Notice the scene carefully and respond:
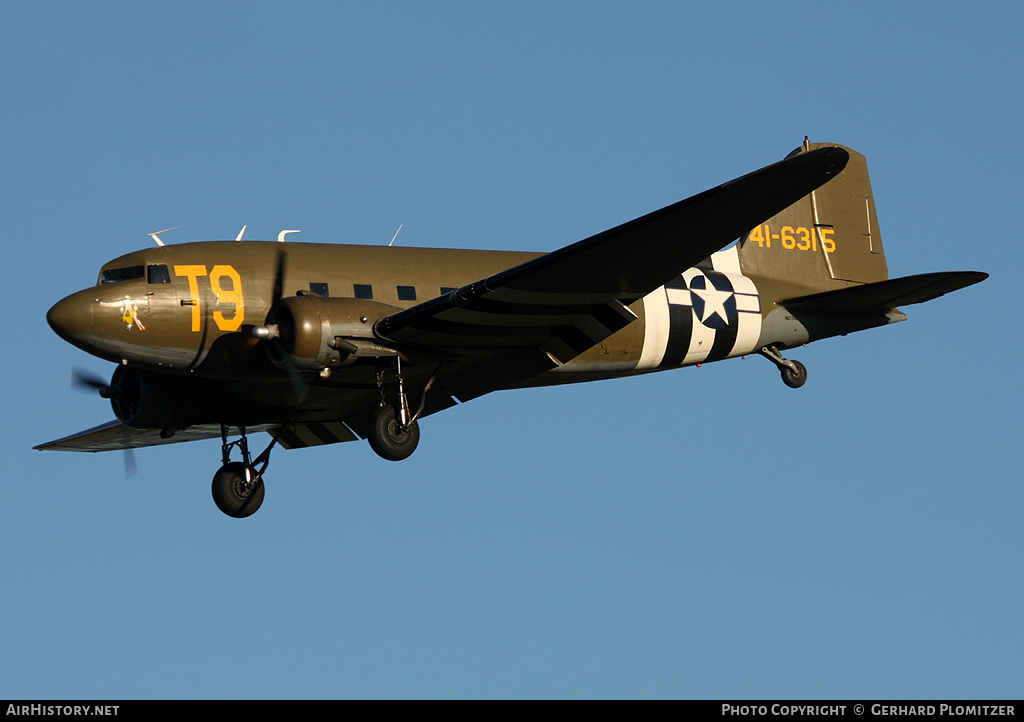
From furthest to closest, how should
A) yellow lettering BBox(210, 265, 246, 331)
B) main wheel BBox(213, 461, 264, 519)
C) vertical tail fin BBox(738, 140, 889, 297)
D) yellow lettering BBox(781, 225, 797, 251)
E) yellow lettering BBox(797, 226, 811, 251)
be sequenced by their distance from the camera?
yellow lettering BBox(797, 226, 811, 251) → yellow lettering BBox(781, 225, 797, 251) → vertical tail fin BBox(738, 140, 889, 297) → main wheel BBox(213, 461, 264, 519) → yellow lettering BBox(210, 265, 246, 331)

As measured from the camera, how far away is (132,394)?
20.4m

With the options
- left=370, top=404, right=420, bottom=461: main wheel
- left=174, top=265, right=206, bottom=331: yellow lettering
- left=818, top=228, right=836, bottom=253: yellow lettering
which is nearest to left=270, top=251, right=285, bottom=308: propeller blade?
left=174, top=265, right=206, bottom=331: yellow lettering

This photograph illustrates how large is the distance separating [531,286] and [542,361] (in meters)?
2.69

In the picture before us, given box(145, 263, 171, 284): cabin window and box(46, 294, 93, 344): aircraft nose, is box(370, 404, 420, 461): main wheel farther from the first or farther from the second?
box(46, 294, 93, 344): aircraft nose

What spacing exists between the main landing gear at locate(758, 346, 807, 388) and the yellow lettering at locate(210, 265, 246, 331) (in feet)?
30.7

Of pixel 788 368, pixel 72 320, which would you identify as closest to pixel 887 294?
pixel 788 368

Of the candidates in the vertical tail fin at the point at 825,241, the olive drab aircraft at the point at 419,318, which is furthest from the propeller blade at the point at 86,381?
the vertical tail fin at the point at 825,241

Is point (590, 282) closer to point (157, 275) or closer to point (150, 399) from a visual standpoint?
point (157, 275)

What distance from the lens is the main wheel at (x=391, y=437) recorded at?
18094mm

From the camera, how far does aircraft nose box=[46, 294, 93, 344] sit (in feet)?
57.2

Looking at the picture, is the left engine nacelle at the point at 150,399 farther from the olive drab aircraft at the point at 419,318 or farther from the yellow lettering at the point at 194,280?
the yellow lettering at the point at 194,280

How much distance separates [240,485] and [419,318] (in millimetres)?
5164
